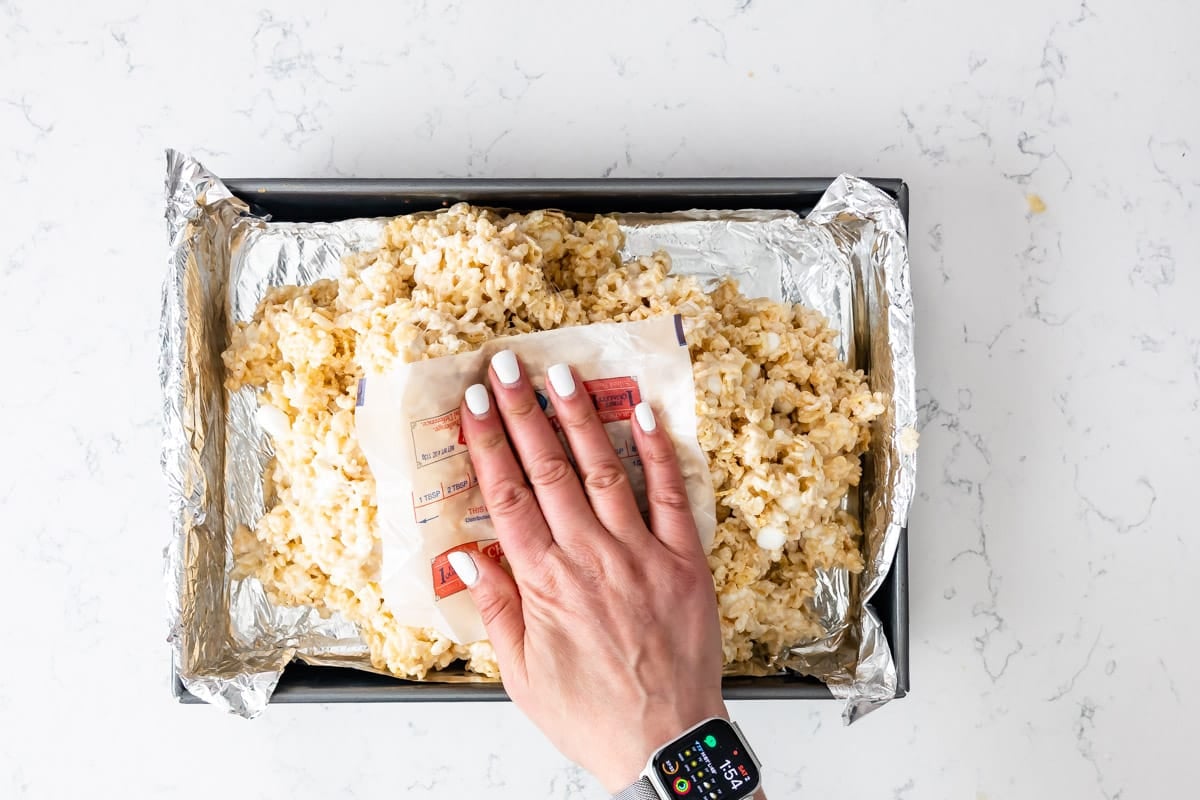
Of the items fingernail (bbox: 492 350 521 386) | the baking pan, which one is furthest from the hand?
the baking pan

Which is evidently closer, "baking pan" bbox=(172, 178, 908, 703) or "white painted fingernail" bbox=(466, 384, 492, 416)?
"white painted fingernail" bbox=(466, 384, 492, 416)

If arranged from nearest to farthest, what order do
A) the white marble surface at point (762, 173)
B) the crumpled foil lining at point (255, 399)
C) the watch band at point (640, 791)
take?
the watch band at point (640, 791) → the crumpled foil lining at point (255, 399) → the white marble surface at point (762, 173)

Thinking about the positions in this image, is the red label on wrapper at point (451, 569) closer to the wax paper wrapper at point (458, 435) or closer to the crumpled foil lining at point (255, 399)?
the wax paper wrapper at point (458, 435)

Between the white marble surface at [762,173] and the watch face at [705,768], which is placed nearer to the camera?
the watch face at [705,768]

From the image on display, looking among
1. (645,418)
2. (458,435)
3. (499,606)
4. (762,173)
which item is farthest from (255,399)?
(762,173)

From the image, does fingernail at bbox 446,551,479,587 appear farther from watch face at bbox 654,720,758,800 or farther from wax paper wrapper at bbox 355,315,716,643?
watch face at bbox 654,720,758,800

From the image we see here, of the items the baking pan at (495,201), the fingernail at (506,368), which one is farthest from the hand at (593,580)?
the baking pan at (495,201)

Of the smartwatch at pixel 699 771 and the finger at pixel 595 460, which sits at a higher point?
the finger at pixel 595 460
